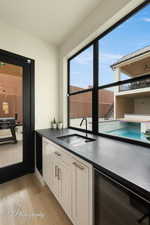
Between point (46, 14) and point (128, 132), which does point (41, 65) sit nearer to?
point (46, 14)

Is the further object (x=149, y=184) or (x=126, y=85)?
(x=126, y=85)

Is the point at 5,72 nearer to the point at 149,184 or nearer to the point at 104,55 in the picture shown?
the point at 104,55

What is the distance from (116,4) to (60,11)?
0.85m

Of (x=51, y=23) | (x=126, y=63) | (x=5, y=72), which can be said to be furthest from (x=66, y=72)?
(x=126, y=63)

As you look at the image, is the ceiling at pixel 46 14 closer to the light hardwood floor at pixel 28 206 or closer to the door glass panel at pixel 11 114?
the door glass panel at pixel 11 114

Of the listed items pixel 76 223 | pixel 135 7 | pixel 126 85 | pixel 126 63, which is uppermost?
pixel 135 7

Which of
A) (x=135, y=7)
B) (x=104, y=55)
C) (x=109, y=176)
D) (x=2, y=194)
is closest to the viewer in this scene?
(x=109, y=176)

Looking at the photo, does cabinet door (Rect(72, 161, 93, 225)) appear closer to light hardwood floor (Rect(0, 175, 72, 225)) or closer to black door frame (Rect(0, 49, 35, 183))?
light hardwood floor (Rect(0, 175, 72, 225))

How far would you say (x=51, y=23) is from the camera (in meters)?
2.04

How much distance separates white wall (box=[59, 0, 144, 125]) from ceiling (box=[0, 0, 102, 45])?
11cm

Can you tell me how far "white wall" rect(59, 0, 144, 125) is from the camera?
1429 millimetres

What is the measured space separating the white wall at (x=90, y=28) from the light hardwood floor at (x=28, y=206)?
54.2 inches

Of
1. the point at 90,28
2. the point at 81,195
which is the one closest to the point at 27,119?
the point at 81,195

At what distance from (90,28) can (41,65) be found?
1174mm
